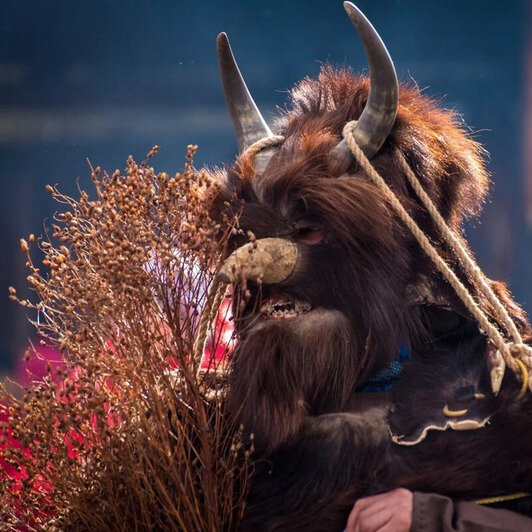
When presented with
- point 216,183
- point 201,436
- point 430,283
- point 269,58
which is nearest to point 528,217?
point 269,58

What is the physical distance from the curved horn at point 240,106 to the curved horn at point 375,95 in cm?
22

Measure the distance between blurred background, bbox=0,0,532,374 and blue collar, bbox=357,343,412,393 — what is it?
1423mm

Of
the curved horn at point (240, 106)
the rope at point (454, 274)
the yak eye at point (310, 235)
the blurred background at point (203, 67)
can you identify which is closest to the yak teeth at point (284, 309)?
the yak eye at point (310, 235)

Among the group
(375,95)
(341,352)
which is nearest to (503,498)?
(341,352)

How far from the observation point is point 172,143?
9.36 ft

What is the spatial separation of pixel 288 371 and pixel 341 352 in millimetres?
94

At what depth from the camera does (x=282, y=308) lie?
4.70ft

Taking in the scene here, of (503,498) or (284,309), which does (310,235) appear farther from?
(503,498)

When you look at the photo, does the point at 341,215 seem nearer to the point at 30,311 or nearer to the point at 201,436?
the point at 201,436

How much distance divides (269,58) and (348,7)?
4.79 ft

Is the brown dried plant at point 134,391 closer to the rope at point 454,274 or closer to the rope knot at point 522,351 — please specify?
the rope at point 454,274

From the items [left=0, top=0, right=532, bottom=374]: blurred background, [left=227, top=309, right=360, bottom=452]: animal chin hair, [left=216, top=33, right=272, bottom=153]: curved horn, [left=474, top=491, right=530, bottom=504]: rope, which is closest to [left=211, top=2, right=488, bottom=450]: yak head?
[left=227, top=309, right=360, bottom=452]: animal chin hair

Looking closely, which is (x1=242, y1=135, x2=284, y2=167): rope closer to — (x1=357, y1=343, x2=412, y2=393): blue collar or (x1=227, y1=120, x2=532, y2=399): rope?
(x1=227, y1=120, x2=532, y2=399): rope

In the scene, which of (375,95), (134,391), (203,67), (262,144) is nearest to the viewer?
(134,391)
